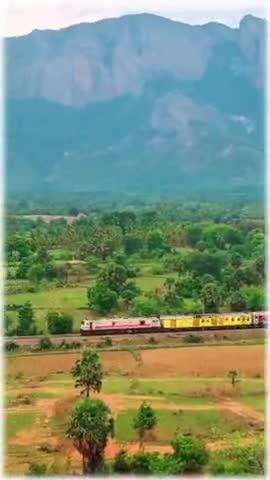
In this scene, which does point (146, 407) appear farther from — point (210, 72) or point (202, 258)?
point (210, 72)

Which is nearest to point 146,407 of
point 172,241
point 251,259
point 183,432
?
point 183,432

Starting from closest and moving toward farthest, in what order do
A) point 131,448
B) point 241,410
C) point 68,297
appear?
1. point 131,448
2. point 241,410
3. point 68,297

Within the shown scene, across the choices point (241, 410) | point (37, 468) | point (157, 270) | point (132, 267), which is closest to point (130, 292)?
point (157, 270)

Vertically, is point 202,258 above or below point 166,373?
above

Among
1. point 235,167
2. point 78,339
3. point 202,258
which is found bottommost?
point 78,339

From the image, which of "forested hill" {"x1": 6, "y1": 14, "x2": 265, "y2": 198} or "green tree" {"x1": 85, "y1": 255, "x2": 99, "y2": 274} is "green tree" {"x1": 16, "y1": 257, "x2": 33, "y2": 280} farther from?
"forested hill" {"x1": 6, "y1": 14, "x2": 265, "y2": 198}

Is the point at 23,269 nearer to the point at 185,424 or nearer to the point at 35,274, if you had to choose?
the point at 35,274
